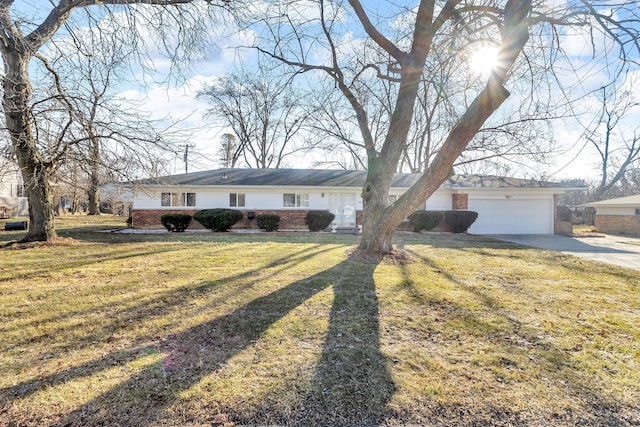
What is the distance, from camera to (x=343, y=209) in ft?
58.9

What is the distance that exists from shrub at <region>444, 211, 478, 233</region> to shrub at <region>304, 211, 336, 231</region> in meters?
6.22

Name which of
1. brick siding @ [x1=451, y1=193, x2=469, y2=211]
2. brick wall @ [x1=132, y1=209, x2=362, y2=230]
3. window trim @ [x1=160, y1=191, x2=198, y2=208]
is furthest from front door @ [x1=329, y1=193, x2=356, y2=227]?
window trim @ [x1=160, y1=191, x2=198, y2=208]

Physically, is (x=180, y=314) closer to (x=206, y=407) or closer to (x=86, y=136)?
(x=206, y=407)

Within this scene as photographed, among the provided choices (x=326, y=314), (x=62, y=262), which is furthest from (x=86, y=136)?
(x=326, y=314)

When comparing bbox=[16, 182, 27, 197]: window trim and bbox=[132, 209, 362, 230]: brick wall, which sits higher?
bbox=[16, 182, 27, 197]: window trim

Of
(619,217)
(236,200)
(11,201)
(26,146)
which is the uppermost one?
(26,146)

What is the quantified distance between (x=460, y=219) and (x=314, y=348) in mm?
15018

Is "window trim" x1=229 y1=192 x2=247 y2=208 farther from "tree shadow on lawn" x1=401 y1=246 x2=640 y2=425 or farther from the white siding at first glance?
"tree shadow on lawn" x1=401 y1=246 x2=640 y2=425

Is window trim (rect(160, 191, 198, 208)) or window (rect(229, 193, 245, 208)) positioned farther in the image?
window (rect(229, 193, 245, 208))

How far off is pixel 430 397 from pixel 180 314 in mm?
3198

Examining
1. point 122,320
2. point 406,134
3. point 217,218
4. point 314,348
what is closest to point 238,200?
point 217,218

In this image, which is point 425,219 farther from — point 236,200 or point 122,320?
point 122,320

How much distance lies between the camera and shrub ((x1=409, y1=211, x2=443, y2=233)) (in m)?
16.8

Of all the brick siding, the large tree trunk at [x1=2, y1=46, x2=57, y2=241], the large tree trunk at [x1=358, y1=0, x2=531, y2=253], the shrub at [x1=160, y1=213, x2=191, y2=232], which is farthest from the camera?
the brick siding
